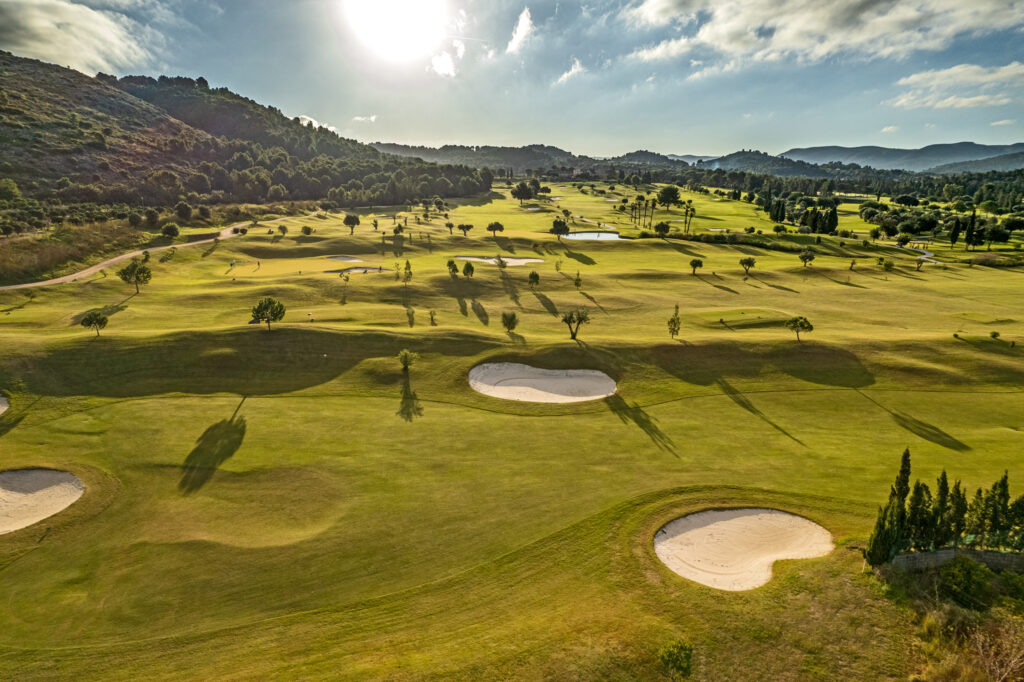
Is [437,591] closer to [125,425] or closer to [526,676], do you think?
[526,676]

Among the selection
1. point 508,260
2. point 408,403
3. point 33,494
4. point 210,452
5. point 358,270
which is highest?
point 508,260

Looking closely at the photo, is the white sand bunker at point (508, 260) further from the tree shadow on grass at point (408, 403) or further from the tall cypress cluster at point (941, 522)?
the tall cypress cluster at point (941, 522)

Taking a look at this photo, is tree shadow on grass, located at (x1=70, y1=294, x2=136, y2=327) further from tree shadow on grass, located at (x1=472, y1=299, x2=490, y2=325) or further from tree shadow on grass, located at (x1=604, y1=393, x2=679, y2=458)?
tree shadow on grass, located at (x1=604, y1=393, x2=679, y2=458)

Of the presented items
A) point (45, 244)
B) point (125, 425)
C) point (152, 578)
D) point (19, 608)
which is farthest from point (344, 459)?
point (45, 244)

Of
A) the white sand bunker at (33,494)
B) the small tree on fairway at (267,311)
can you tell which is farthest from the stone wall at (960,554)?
the small tree on fairway at (267,311)

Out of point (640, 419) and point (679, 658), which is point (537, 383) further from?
point (679, 658)

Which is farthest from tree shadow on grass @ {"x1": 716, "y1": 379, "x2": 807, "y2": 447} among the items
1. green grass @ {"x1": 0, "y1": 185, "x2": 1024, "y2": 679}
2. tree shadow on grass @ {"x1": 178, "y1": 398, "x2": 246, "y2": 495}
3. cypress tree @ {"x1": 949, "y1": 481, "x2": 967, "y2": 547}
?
tree shadow on grass @ {"x1": 178, "y1": 398, "x2": 246, "y2": 495}

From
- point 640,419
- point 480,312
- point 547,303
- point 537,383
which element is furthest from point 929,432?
point 480,312
